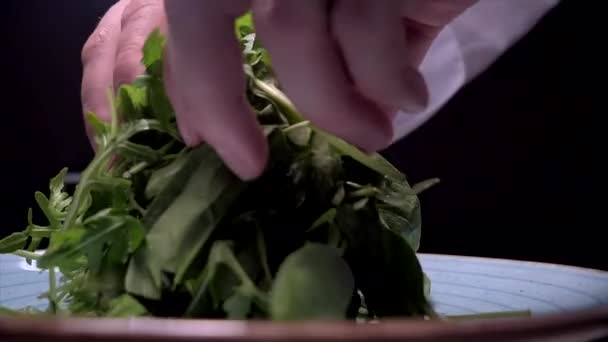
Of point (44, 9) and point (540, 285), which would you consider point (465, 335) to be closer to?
point (540, 285)

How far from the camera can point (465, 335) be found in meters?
0.17

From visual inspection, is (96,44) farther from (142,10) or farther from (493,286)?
(493,286)

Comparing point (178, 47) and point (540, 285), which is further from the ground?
point (178, 47)

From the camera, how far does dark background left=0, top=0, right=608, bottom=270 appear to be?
3.08ft

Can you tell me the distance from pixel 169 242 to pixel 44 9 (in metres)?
0.88

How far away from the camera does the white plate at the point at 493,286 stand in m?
0.37

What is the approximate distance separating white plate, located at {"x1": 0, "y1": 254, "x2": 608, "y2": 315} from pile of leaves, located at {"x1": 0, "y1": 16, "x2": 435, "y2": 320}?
71mm

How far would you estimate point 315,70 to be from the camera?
242 mm

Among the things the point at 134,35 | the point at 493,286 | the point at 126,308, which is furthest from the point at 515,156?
Answer: the point at 126,308

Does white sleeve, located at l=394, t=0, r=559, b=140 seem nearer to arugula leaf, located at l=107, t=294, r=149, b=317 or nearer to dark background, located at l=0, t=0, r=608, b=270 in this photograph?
arugula leaf, located at l=107, t=294, r=149, b=317

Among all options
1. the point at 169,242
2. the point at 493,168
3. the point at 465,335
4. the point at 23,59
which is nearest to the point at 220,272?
the point at 169,242

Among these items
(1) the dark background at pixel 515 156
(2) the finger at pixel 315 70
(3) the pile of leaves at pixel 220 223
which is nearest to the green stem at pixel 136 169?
(3) the pile of leaves at pixel 220 223

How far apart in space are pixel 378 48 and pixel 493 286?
0.24 metres

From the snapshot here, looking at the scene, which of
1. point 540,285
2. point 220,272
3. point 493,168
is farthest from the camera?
point 493,168
